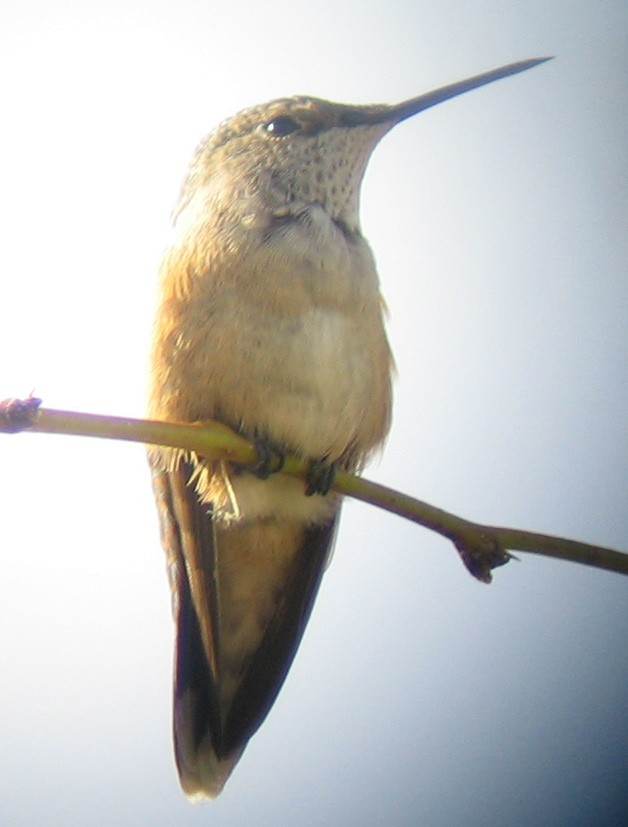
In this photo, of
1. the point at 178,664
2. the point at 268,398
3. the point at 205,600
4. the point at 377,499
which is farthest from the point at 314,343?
the point at 178,664

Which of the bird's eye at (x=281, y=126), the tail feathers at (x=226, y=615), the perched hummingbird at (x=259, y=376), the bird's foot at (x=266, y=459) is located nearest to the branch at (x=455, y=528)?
the bird's foot at (x=266, y=459)

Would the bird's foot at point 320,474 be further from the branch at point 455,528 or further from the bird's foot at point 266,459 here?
the branch at point 455,528

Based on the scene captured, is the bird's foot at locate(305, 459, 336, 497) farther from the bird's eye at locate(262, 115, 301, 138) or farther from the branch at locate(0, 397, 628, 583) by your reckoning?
the bird's eye at locate(262, 115, 301, 138)

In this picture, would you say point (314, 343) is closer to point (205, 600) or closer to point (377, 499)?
point (377, 499)

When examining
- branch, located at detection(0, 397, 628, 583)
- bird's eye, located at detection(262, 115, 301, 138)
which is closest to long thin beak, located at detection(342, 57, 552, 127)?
bird's eye, located at detection(262, 115, 301, 138)

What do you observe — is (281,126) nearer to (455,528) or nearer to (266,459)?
(266,459)

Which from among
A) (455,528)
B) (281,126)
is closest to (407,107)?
(281,126)
